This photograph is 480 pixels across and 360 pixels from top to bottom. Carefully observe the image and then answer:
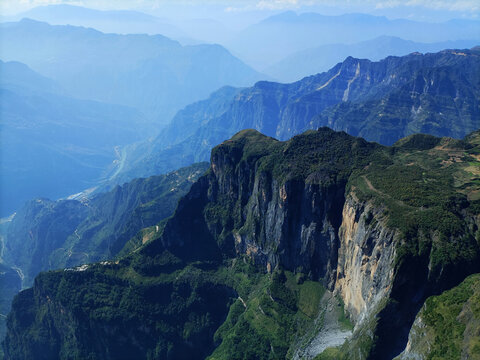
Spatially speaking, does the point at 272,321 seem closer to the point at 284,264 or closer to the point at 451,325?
the point at 284,264

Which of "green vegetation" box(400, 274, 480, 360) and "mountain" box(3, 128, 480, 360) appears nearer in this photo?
"green vegetation" box(400, 274, 480, 360)

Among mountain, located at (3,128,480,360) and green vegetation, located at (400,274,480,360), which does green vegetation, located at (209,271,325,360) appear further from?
green vegetation, located at (400,274,480,360)

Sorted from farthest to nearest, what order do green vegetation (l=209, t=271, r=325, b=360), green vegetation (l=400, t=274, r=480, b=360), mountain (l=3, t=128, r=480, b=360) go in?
green vegetation (l=209, t=271, r=325, b=360) → mountain (l=3, t=128, r=480, b=360) → green vegetation (l=400, t=274, r=480, b=360)

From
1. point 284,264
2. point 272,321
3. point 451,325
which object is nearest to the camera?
point 451,325

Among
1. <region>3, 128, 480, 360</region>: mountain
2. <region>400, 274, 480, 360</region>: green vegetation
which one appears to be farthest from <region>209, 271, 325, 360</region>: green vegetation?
<region>400, 274, 480, 360</region>: green vegetation

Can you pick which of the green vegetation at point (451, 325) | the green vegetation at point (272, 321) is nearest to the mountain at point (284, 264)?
the green vegetation at point (272, 321)

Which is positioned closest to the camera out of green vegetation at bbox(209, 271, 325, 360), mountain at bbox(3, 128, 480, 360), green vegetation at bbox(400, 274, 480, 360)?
green vegetation at bbox(400, 274, 480, 360)

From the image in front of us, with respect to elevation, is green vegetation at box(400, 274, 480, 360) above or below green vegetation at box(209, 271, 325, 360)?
above

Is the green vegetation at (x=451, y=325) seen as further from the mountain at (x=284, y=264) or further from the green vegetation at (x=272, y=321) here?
the green vegetation at (x=272, y=321)

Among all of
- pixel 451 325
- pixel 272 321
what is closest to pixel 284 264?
pixel 272 321
